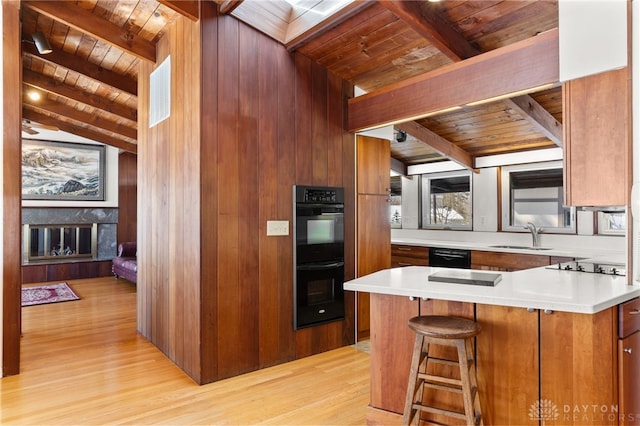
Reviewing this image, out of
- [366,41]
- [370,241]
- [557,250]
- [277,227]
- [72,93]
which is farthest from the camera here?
[72,93]

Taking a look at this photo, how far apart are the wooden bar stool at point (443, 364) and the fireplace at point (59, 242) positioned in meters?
7.91

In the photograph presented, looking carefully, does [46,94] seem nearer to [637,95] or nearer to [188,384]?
[188,384]

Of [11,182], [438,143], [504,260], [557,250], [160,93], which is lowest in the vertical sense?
[504,260]

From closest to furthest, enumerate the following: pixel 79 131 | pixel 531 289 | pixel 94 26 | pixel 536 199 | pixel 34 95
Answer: pixel 531 289 < pixel 94 26 < pixel 536 199 < pixel 34 95 < pixel 79 131

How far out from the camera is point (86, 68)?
15.3 feet

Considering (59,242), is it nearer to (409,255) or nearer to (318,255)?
(318,255)

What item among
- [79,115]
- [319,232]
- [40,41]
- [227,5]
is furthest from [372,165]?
[79,115]

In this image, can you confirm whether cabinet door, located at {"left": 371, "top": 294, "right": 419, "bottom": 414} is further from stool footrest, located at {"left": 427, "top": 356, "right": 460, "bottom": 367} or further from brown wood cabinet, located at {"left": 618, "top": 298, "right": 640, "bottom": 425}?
brown wood cabinet, located at {"left": 618, "top": 298, "right": 640, "bottom": 425}

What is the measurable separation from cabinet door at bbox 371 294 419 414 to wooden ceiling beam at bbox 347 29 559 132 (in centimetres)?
156

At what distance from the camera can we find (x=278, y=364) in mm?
3320

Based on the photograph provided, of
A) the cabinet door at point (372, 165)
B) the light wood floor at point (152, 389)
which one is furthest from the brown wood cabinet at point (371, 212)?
the light wood floor at point (152, 389)

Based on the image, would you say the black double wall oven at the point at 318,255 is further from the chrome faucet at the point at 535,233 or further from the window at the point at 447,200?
the window at the point at 447,200

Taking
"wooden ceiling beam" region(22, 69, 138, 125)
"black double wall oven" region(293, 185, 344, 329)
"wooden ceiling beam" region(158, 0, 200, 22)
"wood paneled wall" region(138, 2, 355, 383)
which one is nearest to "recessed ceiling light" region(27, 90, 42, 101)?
"wooden ceiling beam" region(22, 69, 138, 125)

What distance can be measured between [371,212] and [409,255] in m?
1.83
